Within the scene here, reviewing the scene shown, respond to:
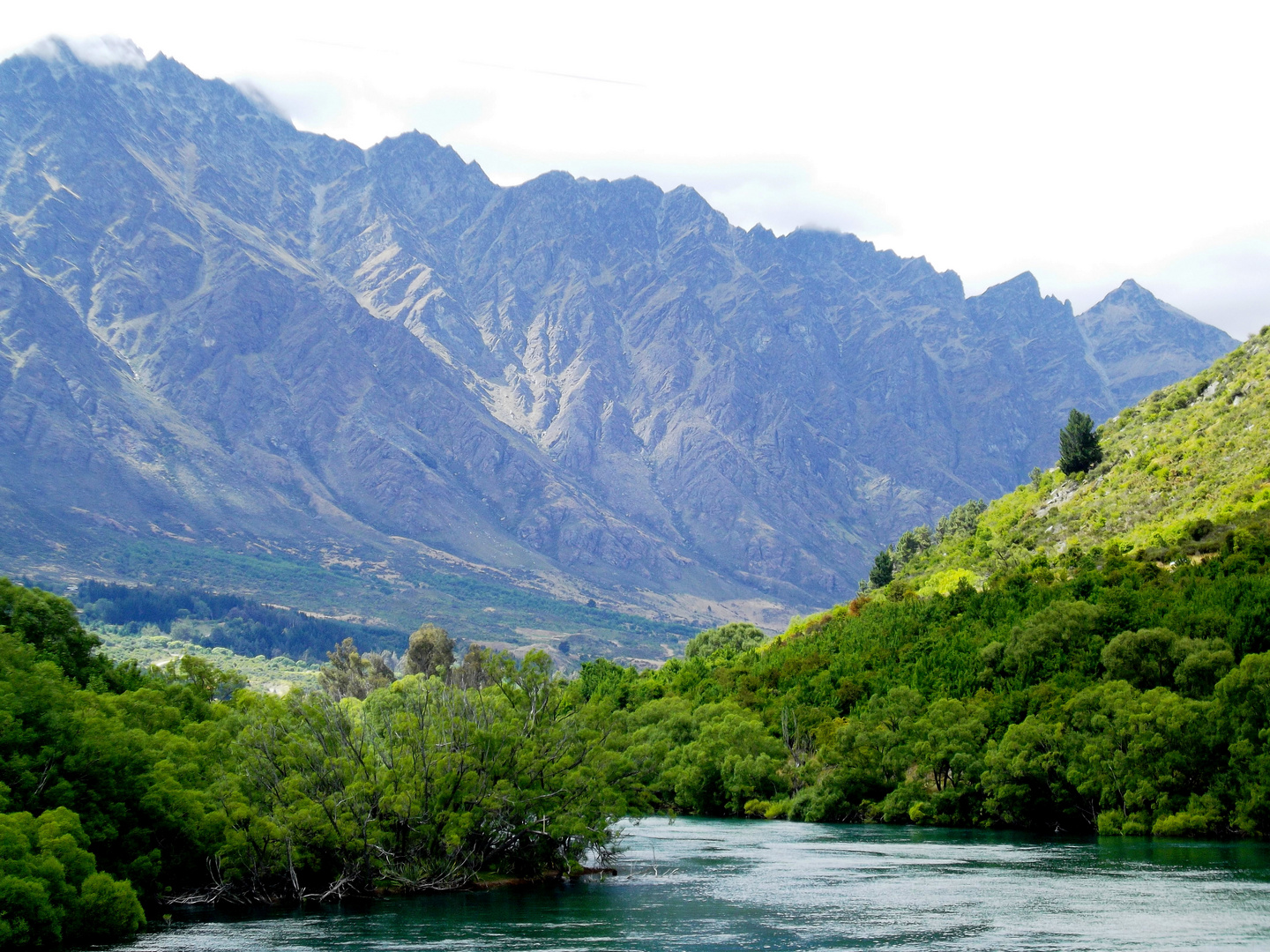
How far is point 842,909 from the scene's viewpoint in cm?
→ 7225

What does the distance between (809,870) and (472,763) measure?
27165 millimetres

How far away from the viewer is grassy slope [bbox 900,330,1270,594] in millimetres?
145750

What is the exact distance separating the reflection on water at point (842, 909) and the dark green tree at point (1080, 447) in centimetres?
9456

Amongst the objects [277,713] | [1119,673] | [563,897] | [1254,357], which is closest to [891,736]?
[1119,673]

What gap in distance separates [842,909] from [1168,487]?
346ft

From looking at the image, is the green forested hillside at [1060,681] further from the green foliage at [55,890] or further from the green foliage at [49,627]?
the green foliage at [49,627]

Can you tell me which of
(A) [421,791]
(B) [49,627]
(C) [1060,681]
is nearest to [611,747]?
(A) [421,791]

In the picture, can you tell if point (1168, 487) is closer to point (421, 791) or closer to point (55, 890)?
point (421, 791)

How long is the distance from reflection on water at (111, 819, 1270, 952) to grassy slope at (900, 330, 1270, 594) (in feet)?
190

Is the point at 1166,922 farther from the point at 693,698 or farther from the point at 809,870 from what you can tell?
the point at 693,698

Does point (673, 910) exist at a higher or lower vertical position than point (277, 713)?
lower

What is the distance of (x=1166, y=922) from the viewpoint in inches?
2518

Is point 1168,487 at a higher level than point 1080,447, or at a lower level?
lower

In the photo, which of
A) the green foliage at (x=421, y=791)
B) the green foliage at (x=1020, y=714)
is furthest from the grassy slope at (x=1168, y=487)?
the green foliage at (x=421, y=791)
